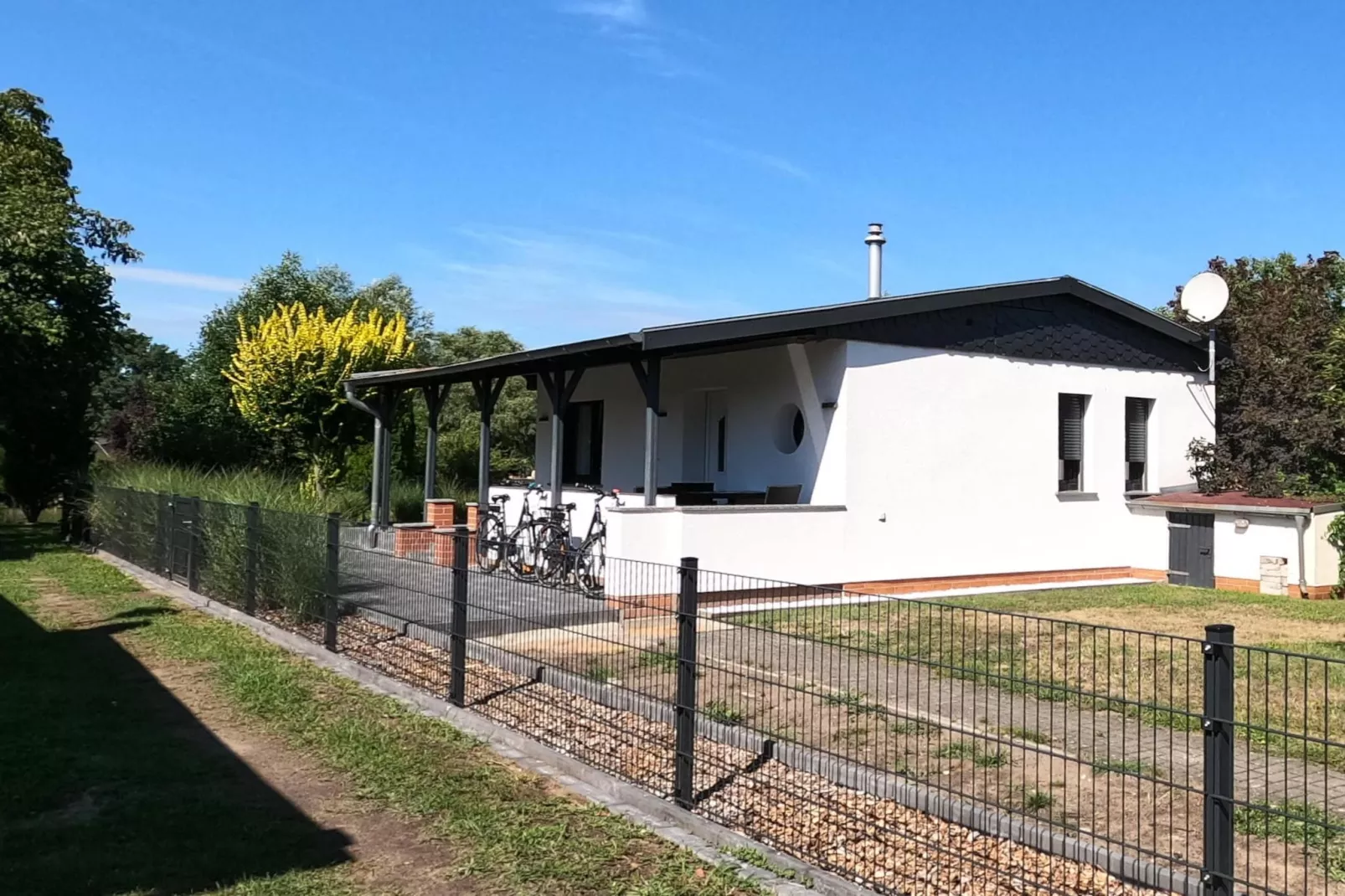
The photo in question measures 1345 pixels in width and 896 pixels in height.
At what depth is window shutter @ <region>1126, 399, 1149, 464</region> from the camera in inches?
596

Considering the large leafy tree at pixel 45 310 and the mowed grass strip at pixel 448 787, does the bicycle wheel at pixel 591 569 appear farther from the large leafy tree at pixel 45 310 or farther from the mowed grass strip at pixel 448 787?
the large leafy tree at pixel 45 310

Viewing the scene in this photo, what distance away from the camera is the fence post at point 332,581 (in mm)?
8773

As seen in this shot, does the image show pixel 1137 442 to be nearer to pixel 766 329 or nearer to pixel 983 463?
pixel 983 463

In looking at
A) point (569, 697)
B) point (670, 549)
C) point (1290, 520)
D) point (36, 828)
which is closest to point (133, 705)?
point (36, 828)

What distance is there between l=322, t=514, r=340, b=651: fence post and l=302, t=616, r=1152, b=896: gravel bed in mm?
1477

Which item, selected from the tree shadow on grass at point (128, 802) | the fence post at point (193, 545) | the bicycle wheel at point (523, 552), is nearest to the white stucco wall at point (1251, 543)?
the bicycle wheel at point (523, 552)

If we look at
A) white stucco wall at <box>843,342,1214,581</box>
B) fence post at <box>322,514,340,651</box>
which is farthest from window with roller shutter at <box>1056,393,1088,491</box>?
fence post at <box>322,514,340,651</box>

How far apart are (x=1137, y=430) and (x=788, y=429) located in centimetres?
555

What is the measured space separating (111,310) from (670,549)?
15.1m

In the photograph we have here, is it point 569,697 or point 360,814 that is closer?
point 360,814

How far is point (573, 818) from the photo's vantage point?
493 cm

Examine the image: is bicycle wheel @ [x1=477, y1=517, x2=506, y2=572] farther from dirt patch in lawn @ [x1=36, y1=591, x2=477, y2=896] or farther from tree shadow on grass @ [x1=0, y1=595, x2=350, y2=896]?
tree shadow on grass @ [x1=0, y1=595, x2=350, y2=896]

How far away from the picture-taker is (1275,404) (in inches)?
597

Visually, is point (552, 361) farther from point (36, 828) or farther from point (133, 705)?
point (36, 828)
